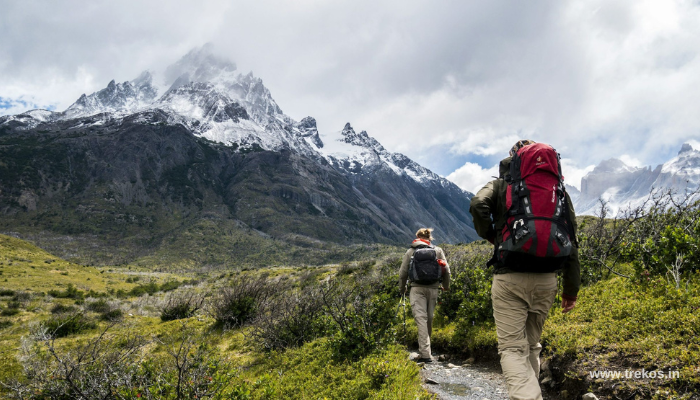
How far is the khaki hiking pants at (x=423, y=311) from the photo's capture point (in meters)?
5.96

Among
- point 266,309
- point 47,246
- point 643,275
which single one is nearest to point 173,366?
point 266,309

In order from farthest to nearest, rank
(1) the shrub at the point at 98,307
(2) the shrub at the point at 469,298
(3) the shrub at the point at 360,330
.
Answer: (1) the shrub at the point at 98,307
(2) the shrub at the point at 469,298
(3) the shrub at the point at 360,330

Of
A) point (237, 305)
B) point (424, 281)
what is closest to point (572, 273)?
point (424, 281)

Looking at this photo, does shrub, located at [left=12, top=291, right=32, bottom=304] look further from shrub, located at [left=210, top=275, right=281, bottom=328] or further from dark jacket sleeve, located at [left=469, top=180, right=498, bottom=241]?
dark jacket sleeve, located at [left=469, top=180, right=498, bottom=241]

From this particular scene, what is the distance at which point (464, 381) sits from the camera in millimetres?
5129

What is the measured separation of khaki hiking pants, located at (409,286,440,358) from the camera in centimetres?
596

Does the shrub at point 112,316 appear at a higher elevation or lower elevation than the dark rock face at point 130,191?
lower

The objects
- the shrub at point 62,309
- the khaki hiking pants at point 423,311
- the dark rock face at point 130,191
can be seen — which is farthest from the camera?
the dark rock face at point 130,191

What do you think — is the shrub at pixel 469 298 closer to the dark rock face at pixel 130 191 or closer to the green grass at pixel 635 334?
the green grass at pixel 635 334

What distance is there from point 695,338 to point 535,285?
6.66 ft

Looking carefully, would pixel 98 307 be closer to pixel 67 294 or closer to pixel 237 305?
pixel 67 294

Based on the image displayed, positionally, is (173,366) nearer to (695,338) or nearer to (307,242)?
(695,338)

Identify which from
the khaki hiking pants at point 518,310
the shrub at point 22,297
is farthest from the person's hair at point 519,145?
the shrub at point 22,297

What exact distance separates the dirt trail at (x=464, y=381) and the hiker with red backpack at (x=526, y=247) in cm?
147
